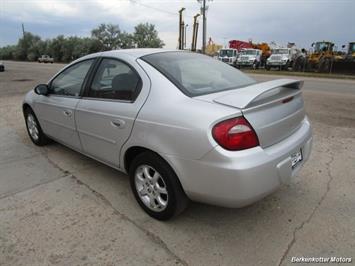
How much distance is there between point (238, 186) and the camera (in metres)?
2.12

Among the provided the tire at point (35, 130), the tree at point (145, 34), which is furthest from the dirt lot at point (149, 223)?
the tree at point (145, 34)

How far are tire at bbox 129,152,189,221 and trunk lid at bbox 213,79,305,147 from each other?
754mm

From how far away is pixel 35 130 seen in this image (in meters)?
4.78

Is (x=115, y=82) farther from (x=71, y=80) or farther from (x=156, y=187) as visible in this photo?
(x=156, y=187)

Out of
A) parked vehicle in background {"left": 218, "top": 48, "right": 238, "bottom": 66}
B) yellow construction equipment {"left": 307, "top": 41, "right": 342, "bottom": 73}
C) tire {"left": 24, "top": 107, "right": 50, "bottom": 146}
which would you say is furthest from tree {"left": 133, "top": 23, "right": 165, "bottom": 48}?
tire {"left": 24, "top": 107, "right": 50, "bottom": 146}

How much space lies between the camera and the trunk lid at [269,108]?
224 centimetres

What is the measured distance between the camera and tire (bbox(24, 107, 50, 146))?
15.2ft

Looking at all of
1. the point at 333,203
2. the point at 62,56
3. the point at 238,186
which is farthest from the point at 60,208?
the point at 62,56

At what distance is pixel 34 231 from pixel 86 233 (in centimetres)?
48

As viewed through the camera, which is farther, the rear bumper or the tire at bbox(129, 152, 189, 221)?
the tire at bbox(129, 152, 189, 221)

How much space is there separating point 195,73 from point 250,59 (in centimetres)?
2791

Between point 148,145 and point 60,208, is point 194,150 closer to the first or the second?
point 148,145

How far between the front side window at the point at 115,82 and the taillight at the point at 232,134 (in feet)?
3.25

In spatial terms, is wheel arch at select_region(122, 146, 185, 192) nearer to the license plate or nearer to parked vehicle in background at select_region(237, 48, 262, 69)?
the license plate
